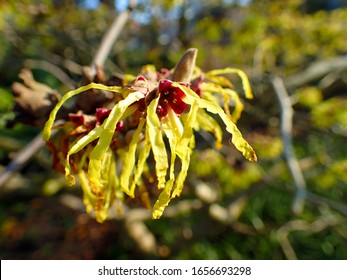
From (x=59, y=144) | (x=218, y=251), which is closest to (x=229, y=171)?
(x=218, y=251)

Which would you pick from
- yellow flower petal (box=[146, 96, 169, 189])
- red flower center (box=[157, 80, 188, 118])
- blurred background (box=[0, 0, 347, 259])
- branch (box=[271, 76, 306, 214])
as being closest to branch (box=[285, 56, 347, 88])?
blurred background (box=[0, 0, 347, 259])

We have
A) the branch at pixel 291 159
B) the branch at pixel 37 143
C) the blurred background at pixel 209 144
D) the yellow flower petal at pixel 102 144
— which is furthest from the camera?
the blurred background at pixel 209 144

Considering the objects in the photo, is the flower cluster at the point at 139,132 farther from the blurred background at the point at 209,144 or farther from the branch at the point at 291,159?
the branch at the point at 291,159

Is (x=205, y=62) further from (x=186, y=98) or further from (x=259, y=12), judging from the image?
(x=186, y=98)

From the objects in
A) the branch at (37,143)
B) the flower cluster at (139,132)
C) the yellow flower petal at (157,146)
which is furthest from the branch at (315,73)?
the yellow flower petal at (157,146)

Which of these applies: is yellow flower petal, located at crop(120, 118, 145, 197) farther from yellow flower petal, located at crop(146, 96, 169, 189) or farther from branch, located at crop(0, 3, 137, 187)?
branch, located at crop(0, 3, 137, 187)

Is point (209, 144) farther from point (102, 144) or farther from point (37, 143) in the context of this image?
point (102, 144)

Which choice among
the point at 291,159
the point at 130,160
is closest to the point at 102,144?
the point at 130,160
